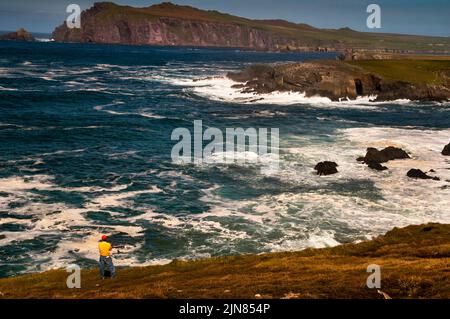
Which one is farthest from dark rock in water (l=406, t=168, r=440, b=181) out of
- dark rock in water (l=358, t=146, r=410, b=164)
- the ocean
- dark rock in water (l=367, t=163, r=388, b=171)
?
dark rock in water (l=358, t=146, r=410, b=164)

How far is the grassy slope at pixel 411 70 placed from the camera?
416 ft

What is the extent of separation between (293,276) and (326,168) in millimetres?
30792

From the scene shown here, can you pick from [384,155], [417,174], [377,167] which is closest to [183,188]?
[377,167]

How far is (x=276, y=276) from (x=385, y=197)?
25564 mm

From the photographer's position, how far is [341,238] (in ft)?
124

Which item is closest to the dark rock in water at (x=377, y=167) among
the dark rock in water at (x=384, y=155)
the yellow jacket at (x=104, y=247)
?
the dark rock in water at (x=384, y=155)

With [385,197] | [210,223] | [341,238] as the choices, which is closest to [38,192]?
[210,223]

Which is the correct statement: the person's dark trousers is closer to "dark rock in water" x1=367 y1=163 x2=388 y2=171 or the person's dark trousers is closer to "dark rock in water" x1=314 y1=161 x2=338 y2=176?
"dark rock in water" x1=314 y1=161 x2=338 y2=176

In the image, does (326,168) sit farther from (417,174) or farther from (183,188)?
(183,188)

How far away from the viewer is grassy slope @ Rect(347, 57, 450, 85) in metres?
127

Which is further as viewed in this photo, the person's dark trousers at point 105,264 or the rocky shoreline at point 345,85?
the rocky shoreline at point 345,85

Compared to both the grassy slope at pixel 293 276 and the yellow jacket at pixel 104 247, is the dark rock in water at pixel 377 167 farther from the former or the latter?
the yellow jacket at pixel 104 247

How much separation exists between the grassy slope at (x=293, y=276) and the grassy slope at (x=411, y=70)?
327ft

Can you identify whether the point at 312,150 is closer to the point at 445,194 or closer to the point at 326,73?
the point at 445,194
